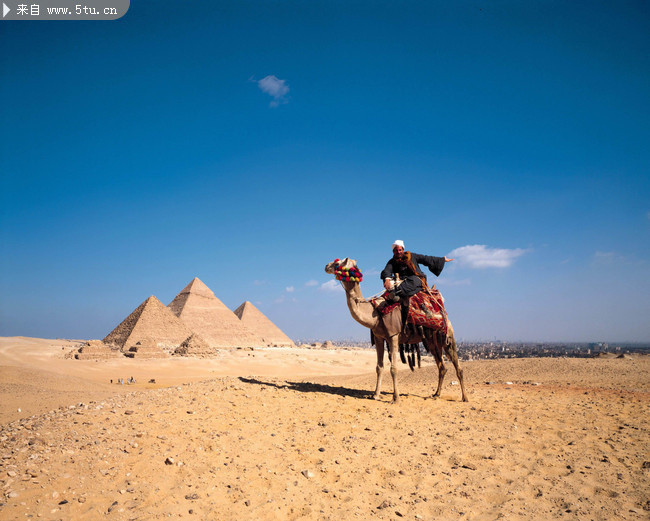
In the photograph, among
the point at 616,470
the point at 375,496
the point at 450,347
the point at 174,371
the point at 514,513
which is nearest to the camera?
the point at 514,513

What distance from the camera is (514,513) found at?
149 inches

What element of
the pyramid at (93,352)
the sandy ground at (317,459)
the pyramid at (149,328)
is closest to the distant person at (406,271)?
the sandy ground at (317,459)

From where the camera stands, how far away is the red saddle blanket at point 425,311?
7738mm

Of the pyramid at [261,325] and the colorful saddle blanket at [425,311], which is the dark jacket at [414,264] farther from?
the pyramid at [261,325]

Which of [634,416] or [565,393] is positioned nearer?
[634,416]

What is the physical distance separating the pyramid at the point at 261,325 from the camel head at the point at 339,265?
69054 mm

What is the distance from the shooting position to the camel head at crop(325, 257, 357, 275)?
311 inches

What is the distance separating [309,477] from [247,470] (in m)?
0.73

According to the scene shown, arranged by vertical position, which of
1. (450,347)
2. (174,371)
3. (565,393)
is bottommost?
(174,371)

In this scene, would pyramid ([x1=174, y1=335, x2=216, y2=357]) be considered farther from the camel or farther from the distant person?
the distant person

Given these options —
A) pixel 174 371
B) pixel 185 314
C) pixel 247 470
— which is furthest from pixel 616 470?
pixel 185 314

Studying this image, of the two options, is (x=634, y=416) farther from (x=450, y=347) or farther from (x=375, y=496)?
(x=375, y=496)

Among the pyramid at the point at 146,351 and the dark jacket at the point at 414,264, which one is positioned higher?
the dark jacket at the point at 414,264

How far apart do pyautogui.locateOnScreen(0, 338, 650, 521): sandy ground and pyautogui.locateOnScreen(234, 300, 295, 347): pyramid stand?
70.0 metres
